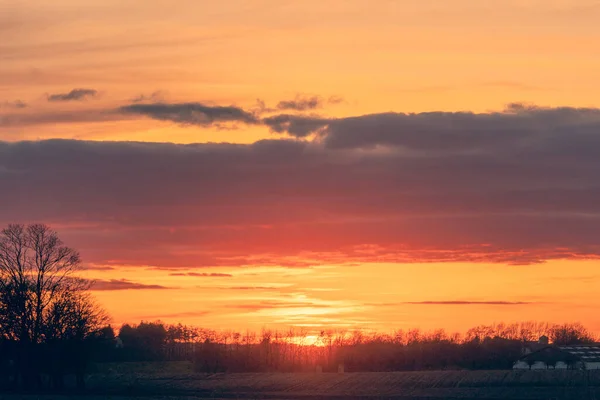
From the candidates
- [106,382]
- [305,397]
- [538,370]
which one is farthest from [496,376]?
[106,382]

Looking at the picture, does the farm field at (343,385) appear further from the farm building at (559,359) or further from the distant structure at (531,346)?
the distant structure at (531,346)

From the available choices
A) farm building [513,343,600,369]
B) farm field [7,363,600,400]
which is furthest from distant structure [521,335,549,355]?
farm field [7,363,600,400]

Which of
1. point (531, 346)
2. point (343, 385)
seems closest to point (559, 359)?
point (531, 346)

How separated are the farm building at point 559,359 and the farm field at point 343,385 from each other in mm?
14951

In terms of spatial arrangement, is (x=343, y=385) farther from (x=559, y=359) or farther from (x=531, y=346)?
(x=531, y=346)

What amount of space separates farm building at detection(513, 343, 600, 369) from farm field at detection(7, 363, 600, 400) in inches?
589

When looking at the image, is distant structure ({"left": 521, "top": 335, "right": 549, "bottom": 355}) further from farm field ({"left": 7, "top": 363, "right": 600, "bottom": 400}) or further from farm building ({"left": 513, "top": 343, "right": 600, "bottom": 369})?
farm field ({"left": 7, "top": 363, "right": 600, "bottom": 400})

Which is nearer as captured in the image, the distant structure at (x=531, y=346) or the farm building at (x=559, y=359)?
the farm building at (x=559, y=359)

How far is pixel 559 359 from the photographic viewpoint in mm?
165125

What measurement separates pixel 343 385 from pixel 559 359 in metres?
55.5

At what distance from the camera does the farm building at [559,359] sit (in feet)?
532

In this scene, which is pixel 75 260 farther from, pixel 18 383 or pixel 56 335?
pixel 18 383

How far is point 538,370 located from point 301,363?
5116 cm

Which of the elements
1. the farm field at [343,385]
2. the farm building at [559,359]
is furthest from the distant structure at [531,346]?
the farm field at [343,385]
